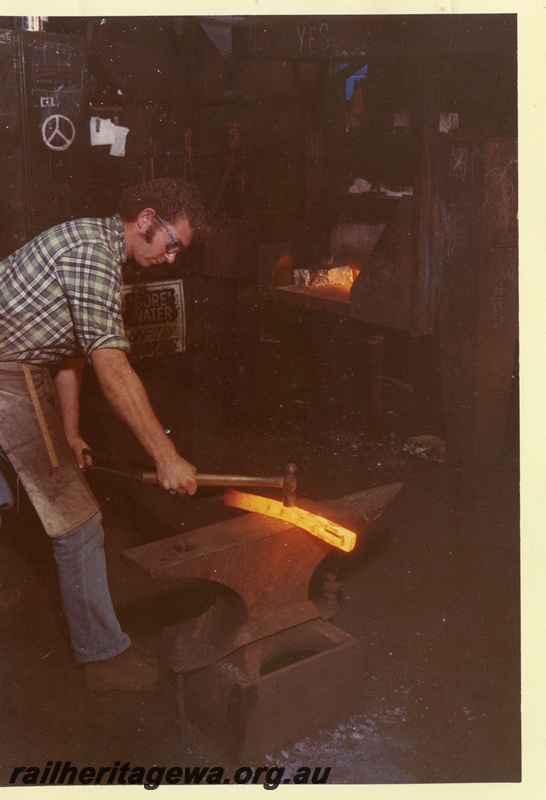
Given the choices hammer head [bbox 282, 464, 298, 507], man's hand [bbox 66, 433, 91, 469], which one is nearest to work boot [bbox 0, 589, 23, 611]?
man's hand [bbox 66, 433, 91, 469]

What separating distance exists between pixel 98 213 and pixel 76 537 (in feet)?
10.8

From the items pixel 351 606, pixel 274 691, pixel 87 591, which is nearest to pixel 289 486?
pixel 274 691

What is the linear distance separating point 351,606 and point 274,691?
1.00 meters

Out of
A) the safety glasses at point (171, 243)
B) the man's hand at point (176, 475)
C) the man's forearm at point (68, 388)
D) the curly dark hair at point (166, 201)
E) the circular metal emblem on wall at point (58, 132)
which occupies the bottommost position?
the man's hand at point (176, 475)

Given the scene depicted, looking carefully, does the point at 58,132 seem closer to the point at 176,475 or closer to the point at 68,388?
the point at 68,388

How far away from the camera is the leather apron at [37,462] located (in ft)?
8.99

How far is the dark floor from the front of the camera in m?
2.76

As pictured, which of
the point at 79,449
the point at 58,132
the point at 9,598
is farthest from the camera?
the point at 58,132

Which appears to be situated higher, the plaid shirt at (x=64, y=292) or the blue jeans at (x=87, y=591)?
the plaid shirt at (x=64, y=292)

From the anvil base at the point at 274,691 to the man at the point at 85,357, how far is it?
298 mm

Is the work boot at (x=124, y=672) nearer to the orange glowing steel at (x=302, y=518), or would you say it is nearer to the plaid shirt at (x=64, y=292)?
the orange glowing steel at (x=302, y=518)

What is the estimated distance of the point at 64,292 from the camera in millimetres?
2721

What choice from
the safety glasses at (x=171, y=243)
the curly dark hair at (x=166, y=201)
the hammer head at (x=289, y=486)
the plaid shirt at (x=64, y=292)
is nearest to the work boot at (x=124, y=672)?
the hammer head at (x=289, y=486)

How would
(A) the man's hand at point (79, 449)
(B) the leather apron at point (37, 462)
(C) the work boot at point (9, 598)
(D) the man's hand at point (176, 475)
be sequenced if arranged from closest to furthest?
1. (D) the man's hand at point (176, 475)
2. (B) the leather apron at point (37, 462)
3. (A) the man's hand at point (79, 449)
4. (C) the work boot at point (9, 598)
